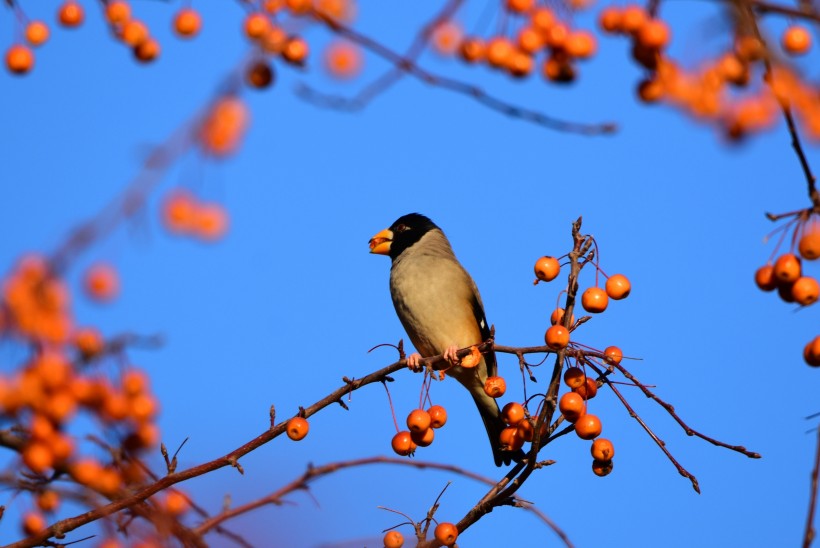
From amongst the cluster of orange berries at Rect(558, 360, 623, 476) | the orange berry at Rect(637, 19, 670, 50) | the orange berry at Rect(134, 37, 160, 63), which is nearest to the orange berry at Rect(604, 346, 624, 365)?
the cluster of orange berries at Rect(558, 360, 623, 476)

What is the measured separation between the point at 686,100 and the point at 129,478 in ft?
7.17

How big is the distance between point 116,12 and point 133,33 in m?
0.11

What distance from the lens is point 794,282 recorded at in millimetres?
3045

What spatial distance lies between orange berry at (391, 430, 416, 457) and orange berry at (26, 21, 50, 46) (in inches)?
88.6

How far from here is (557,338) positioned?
3615 millimetres

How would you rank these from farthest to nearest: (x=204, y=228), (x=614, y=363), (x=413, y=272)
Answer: (x=413, y=272), (x=614, y=363), (x=204, y=228)

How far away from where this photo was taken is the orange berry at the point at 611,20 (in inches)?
113

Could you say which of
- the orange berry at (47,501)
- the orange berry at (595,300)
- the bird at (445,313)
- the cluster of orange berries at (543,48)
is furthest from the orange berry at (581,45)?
the bird at (445,313)

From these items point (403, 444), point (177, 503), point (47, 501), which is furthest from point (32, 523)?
point (403, 444)

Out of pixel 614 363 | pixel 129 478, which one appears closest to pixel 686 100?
pixel 614 363

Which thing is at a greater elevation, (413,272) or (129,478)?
(413,272)

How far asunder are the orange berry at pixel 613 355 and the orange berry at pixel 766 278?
2.38 ft

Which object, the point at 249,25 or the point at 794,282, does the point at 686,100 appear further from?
the point at 249,25

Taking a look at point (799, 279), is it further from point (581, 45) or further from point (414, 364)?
point (414, 364)
